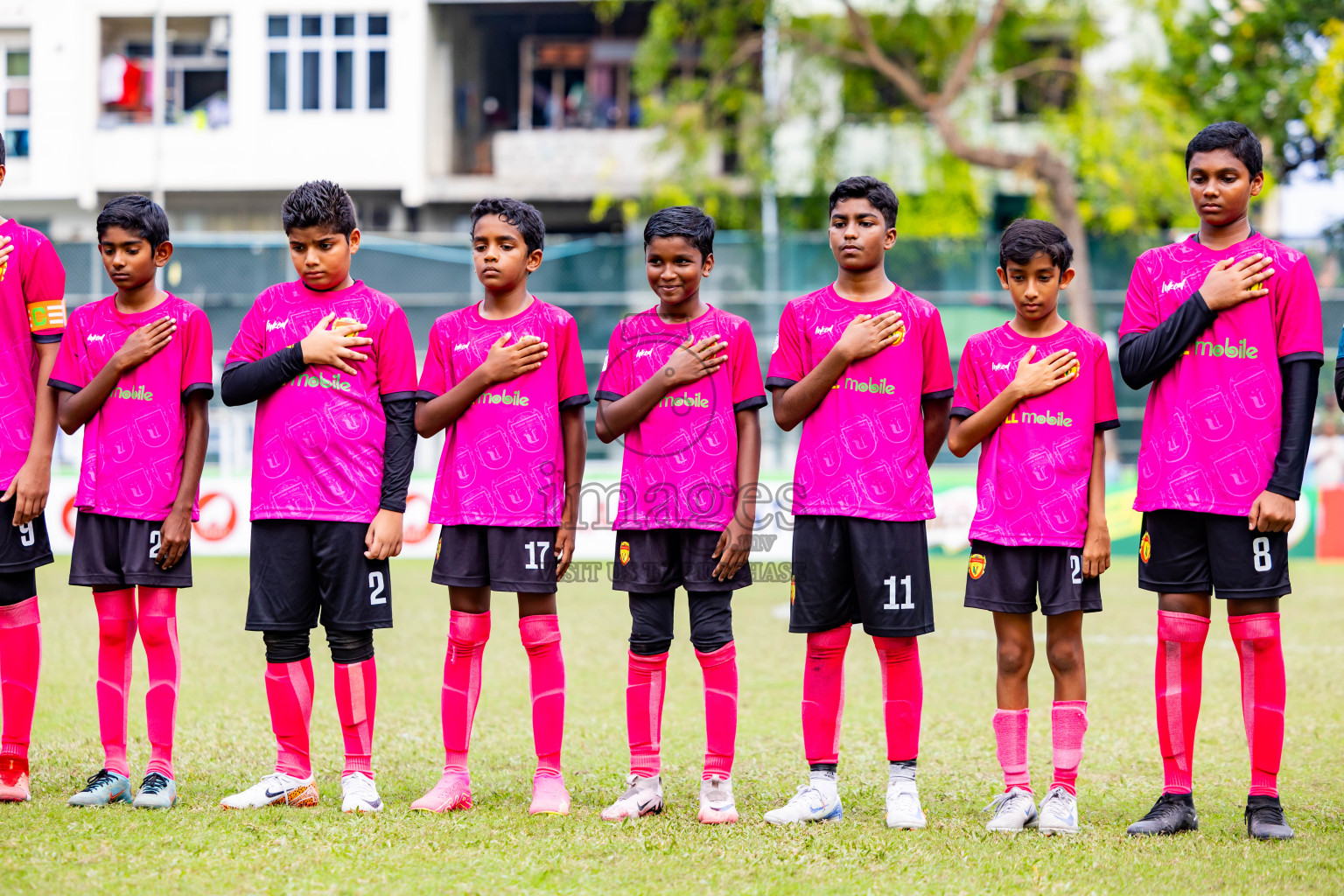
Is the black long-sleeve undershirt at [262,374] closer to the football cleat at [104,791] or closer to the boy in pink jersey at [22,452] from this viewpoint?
the boy in pink jersey at [22,452]

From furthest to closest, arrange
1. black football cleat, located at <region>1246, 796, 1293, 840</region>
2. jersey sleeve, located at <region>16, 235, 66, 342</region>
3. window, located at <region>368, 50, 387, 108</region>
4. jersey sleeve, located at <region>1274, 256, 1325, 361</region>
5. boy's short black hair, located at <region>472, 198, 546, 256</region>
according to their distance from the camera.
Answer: window, located at <region>368, 50, 387, 108</region> < jersey sleeve, located at <region>16, 235, 66, 342</region> < boy's short black hair, located at <region>472, 198, 546, 256</region> < jersey sleeve, located at <region>1274, 256, 1325, 361</region> < black football cleat, located at <region>1246, 796, 1293, 840</region>

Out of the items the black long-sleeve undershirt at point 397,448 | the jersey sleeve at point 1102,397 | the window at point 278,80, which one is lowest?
the black long-sleeve undershirt at point 397,448

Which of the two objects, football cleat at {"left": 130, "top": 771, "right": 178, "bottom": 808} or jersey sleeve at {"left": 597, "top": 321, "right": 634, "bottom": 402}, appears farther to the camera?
jersey sleeve at {"left": 597, "top": 321, "right": 634, "bottom": 402}

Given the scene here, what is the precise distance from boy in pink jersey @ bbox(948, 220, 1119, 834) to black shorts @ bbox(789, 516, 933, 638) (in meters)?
0.20

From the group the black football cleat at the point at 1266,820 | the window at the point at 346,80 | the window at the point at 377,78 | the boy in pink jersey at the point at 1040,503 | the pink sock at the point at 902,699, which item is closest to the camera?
the black football cleat at the point at 1266,820

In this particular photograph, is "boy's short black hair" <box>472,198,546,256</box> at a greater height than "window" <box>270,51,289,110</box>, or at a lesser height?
lesser

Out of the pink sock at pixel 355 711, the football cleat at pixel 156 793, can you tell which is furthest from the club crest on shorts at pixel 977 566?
the football cleat at pixel 156 793

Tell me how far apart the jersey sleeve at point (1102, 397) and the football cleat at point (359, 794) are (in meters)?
2.86

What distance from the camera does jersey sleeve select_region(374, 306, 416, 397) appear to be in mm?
4941

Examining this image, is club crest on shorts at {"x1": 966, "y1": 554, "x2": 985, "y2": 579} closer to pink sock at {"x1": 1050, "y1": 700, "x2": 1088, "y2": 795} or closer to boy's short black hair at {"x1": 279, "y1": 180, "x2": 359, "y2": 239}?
pink sock at {"x1": 1050, "y1": 700, "x2": 1088, "y2": 795}

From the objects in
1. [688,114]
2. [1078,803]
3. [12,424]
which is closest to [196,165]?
[688,114]

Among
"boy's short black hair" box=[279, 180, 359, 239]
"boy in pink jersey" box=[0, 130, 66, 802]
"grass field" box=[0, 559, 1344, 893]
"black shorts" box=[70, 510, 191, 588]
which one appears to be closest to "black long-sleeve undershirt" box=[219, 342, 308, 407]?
"boy's short black hair" box=[279, 180, 359, 239]

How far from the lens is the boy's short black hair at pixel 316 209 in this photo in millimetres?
4848

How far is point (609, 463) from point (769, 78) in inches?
369
